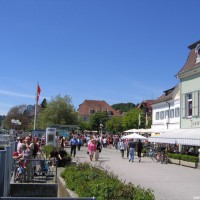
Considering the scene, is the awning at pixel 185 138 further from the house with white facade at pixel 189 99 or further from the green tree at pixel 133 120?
the green tree at pixel 133 120

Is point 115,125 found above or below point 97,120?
below

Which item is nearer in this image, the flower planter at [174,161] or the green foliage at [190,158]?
the green foliage at [190,158]

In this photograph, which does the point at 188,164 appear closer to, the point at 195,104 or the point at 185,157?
the point at 185,157

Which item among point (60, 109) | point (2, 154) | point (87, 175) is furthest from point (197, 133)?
point (60, 109)

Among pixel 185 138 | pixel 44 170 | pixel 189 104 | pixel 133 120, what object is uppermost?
pixel 133 120

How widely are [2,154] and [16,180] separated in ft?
19.2

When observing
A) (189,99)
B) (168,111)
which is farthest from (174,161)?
(168,111)

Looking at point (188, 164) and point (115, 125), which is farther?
point (115, 125)

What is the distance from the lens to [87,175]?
10188mm

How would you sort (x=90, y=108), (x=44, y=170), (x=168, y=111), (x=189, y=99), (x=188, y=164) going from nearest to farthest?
1. (x=44, y=170)
2. (x=188, y=164)
3. (x=189, y=99)
4. (x=168, y=111)
5. (x=90, y=108)

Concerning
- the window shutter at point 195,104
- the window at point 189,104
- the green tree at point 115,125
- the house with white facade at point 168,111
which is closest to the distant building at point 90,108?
the green tree at point 115,125

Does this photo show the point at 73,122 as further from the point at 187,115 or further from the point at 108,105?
the point at 108,105

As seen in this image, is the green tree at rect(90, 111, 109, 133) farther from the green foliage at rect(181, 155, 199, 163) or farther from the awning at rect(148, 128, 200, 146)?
the green foliage at rect(181, 155, 199, 163)

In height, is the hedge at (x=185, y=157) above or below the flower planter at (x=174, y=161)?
above
